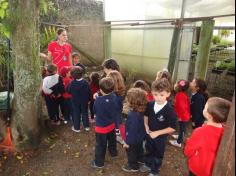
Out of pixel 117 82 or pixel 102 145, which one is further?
pixel 117 82

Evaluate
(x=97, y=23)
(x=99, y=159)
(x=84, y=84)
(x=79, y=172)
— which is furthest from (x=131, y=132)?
(x=97, y=23)

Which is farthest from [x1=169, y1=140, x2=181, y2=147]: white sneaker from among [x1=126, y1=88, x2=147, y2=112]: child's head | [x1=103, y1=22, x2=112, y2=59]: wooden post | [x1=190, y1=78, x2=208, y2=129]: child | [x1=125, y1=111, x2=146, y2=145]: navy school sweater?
[x1=103, y1=22, x2=112, y2=59]: wooden post

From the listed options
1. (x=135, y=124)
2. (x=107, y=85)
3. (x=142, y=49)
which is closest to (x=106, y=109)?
(x=107, y=85)

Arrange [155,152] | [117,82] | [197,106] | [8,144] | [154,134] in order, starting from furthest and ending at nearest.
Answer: [8,144]
[197,106]
[117,82]
[155,152]
[154,134]

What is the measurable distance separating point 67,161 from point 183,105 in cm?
196

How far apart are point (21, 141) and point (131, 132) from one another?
6.15 ft

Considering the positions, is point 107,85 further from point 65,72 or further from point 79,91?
point 65,72

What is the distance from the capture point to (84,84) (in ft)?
13.0

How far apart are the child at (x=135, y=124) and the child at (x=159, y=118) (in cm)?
8

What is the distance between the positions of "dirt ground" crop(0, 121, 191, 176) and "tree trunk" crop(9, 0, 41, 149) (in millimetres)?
223

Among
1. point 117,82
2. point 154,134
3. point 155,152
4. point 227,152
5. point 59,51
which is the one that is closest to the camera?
point 227,152

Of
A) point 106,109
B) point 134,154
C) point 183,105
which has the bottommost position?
point 134,154

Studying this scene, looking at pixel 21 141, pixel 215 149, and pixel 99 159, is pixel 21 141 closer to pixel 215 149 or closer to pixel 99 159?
pixel 99 159

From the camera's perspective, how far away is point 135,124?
2.94 metres
